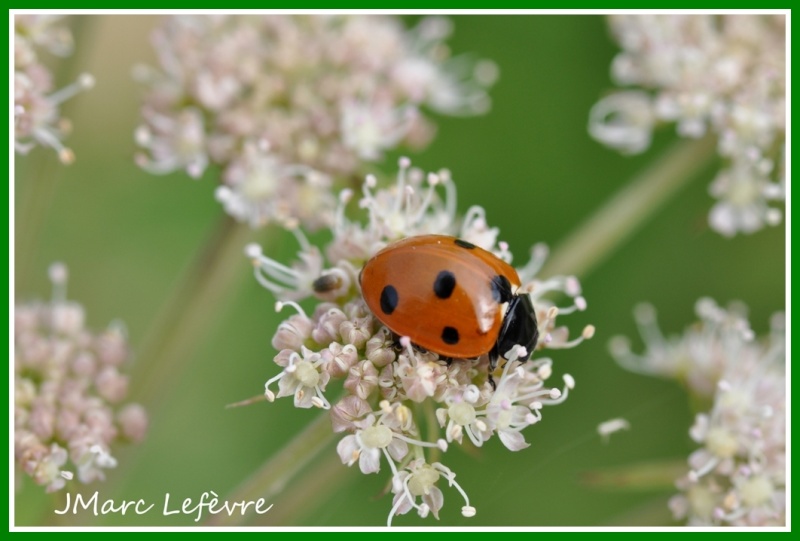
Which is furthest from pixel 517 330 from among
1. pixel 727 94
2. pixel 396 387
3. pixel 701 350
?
pixel 727 94

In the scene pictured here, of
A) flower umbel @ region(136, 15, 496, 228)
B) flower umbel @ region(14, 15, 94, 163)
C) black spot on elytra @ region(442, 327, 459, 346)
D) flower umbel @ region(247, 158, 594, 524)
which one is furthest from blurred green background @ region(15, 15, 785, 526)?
black spot on elytra @ region(442, 327, 459, 346)

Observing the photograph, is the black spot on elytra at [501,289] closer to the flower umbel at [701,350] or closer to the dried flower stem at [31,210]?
the flower umbel at [701,350]

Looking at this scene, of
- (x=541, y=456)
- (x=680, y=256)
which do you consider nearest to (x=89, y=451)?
(x=541, y=456)

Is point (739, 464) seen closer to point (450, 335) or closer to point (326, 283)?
point (450, 335)

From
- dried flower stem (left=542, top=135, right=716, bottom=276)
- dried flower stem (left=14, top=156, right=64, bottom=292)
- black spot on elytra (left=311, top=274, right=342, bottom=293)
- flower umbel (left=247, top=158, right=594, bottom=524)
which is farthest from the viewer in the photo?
dried flower stem (left=542, top=135, right=716, bottom=276)

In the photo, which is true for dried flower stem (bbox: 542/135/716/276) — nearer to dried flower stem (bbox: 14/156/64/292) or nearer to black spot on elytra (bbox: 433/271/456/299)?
black spot on elytra (bbox: 433/271/456/299)

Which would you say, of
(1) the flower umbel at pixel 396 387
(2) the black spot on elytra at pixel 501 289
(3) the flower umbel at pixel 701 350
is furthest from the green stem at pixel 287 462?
(3) the flower umbel at pixel 701 350
